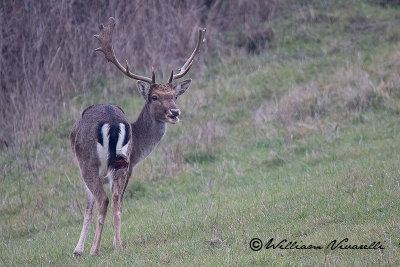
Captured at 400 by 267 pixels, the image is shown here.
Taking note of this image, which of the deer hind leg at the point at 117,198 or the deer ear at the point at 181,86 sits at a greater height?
the deer ear at the point at 181,86

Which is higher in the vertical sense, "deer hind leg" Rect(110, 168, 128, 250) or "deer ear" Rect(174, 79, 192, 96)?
"deer ear" Rect(174, 79, 192, 96)

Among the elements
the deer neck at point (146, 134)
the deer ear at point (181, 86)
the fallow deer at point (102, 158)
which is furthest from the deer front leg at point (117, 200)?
the deer ear at point (181, 86)

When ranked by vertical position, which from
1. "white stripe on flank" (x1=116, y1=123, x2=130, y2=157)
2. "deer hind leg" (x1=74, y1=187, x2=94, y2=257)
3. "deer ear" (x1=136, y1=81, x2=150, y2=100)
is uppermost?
"deer ear" (x1=136, y1=81, x2=150, y2=100)

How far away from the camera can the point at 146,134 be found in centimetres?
888

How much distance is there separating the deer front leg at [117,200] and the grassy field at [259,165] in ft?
0.46

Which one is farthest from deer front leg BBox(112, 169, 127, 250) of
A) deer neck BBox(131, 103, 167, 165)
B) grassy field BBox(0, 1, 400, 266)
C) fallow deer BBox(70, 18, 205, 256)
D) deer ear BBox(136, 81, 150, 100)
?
deer ear BBox(136, 81, 150, 100)

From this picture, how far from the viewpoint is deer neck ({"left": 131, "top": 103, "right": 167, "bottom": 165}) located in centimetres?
873

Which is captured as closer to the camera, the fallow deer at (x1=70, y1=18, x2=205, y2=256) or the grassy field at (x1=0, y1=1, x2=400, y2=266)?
the grassy field at (x1=0, y1=1, x2=400, y2=266)

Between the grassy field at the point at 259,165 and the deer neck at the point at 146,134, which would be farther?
the deer neck at the point at 146,134

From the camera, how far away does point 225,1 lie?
17.4 meters

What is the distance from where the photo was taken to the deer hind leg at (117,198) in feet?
24.5

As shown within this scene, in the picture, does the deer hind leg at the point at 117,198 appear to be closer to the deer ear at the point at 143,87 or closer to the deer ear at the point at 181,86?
the deer ear at the point at 143,87

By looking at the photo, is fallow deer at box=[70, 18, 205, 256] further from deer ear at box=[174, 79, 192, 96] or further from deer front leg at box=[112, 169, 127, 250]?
deer ear at box=[174, 79, 192, 96]

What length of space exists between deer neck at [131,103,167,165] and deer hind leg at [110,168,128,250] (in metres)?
0.95
